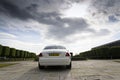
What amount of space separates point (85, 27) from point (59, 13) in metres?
4.63

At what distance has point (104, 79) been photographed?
604 cm

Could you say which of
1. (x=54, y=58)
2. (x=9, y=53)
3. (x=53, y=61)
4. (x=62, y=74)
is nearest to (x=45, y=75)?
(x=62, y=74)

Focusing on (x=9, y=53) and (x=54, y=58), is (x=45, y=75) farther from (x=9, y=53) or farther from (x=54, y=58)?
(x=9, y=53)

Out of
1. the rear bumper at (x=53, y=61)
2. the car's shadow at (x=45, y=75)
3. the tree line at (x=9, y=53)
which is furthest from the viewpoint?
the tree line at (x=9, y=53)

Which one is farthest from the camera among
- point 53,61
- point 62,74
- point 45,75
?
A: point 53,61

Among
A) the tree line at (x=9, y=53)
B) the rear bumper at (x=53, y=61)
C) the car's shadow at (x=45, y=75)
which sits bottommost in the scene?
the car's shadow at (x=45, y=75)

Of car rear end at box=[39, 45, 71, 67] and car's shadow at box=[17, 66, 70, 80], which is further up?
car rear end at box=[39, 45, 71, 67]

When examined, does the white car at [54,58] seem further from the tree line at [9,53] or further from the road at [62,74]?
the tree line at [9,53]

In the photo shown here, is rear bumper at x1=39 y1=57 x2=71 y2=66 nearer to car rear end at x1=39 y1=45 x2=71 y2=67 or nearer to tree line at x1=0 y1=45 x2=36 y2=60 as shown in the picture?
car rear end at x1=39 y1=45 x2=71 y2=67

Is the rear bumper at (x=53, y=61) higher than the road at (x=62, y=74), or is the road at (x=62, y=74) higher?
the rear bumper at (x=53, y=61)

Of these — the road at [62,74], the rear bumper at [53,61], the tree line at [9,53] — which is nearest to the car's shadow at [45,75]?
the road at [62,74]

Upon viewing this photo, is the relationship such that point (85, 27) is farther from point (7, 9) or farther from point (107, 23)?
point (7, 9)

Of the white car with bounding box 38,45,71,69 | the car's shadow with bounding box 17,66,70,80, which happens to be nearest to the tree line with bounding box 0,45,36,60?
the white car with bounding box 38,45,71,69

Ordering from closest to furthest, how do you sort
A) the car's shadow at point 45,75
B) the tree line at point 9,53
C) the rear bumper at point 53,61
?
1. the car's shadow at point 45,75
2. the rear bumper at point 53,61
3. the tree line at point 9,53
